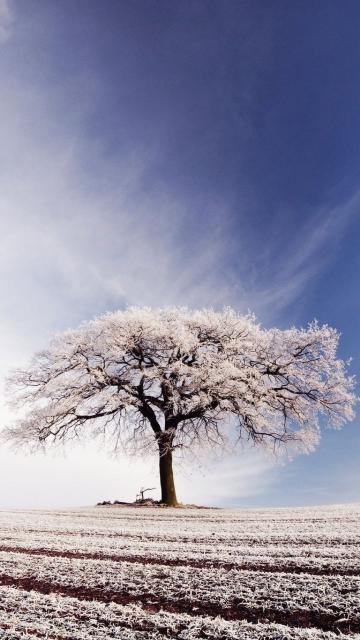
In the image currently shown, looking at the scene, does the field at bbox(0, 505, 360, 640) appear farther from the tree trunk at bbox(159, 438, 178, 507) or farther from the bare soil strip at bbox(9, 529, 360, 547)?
the tree trunk at bbox(159, 438, 178, 507)

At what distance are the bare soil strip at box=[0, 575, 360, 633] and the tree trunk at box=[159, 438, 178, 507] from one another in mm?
20747

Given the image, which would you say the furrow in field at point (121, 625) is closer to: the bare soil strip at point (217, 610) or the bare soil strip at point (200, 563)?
the bare soil strip at point (217, 610)

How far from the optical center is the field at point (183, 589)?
4859 millimetres

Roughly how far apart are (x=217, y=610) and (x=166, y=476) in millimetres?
22739

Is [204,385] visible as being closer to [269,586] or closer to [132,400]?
[132,400]

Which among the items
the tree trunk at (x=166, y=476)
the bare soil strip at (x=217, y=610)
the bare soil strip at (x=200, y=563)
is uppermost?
the tree trunk at (x=166, y=476)

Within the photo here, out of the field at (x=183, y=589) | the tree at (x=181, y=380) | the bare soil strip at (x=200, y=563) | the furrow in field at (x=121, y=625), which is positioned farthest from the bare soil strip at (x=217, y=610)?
the tree at (x=181, y=380)

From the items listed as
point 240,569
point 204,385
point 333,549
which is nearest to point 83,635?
point 240,569

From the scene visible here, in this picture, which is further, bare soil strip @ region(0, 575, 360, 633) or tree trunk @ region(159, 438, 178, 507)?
tree trunk @ region(159, 438, 178, 507)

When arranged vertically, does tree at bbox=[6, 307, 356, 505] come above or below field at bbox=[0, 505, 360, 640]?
above

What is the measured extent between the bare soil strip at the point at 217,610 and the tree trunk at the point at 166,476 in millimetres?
20747

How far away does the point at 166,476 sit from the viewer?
27.5m

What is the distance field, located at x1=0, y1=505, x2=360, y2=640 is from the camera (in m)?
4.86

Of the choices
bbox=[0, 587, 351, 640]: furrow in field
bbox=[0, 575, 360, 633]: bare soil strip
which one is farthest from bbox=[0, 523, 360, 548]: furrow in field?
bbox=[0, 587, 351, 640]: furrow in field
